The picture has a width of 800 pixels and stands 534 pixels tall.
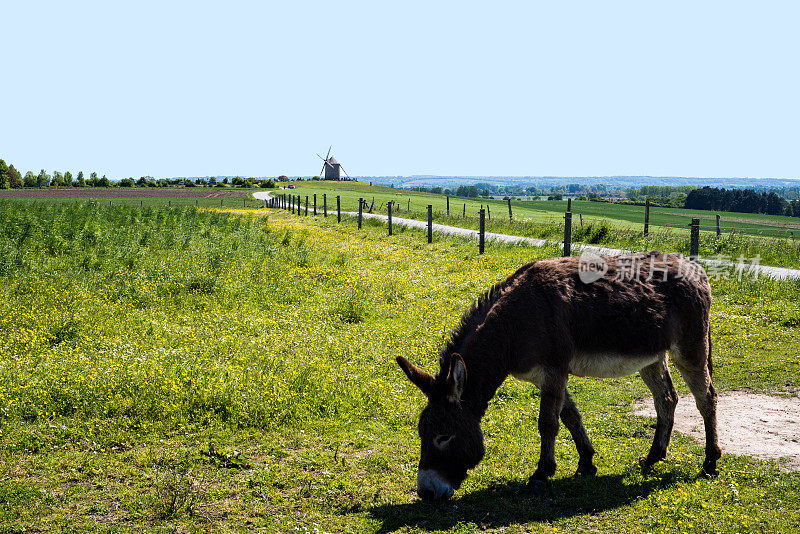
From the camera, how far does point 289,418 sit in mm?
7664

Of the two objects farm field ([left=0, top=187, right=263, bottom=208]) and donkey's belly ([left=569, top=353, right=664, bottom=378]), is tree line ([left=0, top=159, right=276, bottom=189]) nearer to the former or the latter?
farm field ([left=0, top=187, right=263, bottom=208])

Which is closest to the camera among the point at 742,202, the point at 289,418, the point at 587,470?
the point at 587,470

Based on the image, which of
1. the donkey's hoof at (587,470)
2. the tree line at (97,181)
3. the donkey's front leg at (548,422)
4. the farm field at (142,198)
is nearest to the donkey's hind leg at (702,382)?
the donkey's hoof at (587,470)

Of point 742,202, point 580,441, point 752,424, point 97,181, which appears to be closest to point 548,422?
point 580,441

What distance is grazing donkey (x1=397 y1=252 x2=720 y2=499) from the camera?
17.1 ft

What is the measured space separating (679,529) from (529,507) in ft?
4.18

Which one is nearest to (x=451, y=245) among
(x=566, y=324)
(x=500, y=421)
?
(x=500, y=421)

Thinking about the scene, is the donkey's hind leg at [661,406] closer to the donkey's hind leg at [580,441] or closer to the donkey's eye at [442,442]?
the donkey's hind leg at [580,441]

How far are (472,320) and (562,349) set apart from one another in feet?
3.08

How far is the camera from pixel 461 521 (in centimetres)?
503

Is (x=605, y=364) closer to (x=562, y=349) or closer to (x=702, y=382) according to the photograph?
(x=562, y=349)

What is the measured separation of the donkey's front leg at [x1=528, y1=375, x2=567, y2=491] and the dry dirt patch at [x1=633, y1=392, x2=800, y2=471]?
258 centimetres

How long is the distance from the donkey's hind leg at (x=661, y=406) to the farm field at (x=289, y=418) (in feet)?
0.89

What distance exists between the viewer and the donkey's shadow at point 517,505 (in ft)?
16.7
